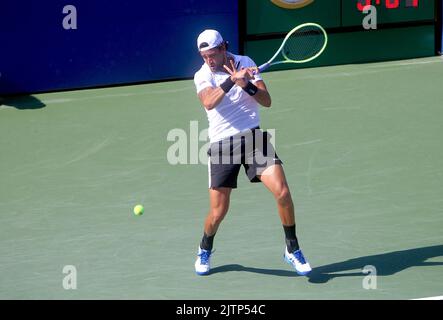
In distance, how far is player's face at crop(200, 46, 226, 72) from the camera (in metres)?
8.70

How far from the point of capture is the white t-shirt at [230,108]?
8789mm

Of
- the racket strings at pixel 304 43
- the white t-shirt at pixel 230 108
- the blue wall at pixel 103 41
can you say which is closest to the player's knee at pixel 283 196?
the white t-shirt at pixel 230 108

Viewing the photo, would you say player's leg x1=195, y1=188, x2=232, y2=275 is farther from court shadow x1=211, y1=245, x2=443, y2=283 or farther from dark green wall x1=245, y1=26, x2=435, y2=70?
dark green wall x1=245, y1=26, x2=435, y2=70

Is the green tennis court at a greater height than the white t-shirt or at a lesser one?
lesser

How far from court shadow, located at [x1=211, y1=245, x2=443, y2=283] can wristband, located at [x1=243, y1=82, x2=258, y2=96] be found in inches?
63.0

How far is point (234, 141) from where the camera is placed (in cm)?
880

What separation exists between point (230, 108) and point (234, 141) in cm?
28

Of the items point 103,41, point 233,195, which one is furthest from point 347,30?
point 233,195

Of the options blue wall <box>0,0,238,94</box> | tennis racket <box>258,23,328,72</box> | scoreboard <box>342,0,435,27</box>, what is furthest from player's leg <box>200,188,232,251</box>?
scoreboard <box>342,0,435,27</box>

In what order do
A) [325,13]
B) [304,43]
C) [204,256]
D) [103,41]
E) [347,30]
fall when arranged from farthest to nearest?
1. [347,30]
2. [325,13]
3. [103,41]
4. [304,43]
5. [204,256]

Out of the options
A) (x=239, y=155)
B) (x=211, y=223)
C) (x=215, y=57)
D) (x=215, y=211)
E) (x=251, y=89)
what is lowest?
(x=211, y=223)

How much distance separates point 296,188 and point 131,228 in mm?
1944

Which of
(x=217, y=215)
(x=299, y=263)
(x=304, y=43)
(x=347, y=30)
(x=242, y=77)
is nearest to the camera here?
(x=242, y=77)

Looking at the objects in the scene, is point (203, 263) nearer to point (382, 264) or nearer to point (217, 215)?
point (217, 215)
